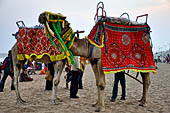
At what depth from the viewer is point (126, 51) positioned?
574cm

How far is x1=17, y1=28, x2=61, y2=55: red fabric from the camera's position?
6645 mm

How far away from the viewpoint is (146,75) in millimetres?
6121


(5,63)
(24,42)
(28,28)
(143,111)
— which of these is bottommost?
(143,111)

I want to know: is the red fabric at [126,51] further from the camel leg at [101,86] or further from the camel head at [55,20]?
the camel head at [55,20]

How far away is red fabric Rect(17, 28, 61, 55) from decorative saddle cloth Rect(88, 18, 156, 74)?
1.89 metres

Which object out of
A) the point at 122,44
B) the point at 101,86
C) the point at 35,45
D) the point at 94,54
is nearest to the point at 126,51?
the point at 122,44

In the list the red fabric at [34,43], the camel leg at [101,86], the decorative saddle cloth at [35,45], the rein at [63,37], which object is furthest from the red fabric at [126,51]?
the red fabric at [34,43]

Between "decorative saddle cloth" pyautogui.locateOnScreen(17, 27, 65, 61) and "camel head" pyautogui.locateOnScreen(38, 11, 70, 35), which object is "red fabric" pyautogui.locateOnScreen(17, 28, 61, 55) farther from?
"camel head" pyautogui.locateOnScreen(38, 11, 70, 35)

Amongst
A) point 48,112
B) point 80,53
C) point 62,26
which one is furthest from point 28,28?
point 48,112

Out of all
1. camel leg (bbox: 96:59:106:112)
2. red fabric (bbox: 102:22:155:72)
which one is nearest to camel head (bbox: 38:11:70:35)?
red fabric (bbox: 102:22:155:72)

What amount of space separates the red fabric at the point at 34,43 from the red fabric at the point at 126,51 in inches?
81.2

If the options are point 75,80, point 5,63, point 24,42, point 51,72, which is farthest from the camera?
point 5,63

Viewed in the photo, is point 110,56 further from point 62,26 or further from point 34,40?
point 34,40

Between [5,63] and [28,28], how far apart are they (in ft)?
13.7
